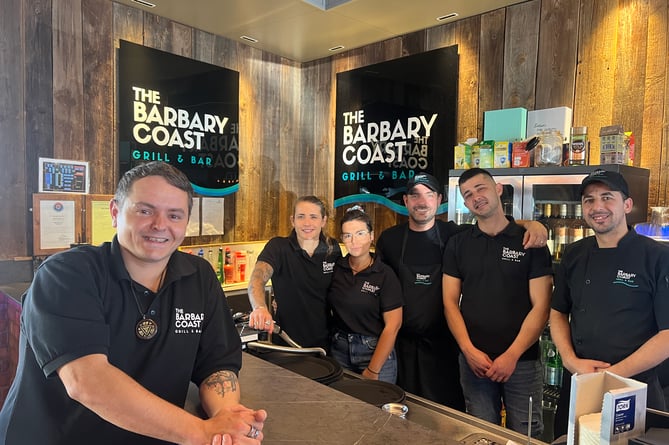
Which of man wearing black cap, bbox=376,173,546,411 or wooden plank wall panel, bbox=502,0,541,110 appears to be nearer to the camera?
man wearing black cap, bbox=376,173,546,411

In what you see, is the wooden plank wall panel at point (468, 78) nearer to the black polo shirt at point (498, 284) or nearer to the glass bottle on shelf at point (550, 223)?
the glass bottle on shelf at point (550, 223)

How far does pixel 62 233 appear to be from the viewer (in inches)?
132

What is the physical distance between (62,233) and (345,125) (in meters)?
2.53

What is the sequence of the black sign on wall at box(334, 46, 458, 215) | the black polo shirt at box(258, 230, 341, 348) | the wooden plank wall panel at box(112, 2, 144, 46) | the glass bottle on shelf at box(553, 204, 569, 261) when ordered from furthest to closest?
1. the black sign on wall at box(334, 46, 458, 215)
2. the wooden plank wall panel at box(112, 2, 144, 46)
3. the glass bottle on shelf at box(553, 204, 569, 261)
4. the black polo shirt at box(258, 230, 341, 348)

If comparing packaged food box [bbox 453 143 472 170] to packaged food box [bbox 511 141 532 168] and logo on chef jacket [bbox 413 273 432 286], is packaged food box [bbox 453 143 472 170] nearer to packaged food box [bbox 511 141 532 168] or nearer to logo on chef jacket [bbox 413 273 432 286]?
packaged food box [bbox 511 141 532 168]

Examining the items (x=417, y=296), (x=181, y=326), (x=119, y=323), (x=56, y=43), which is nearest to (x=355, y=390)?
(x=181, y=326)

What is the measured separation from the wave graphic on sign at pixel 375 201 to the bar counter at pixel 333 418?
98.2 inches

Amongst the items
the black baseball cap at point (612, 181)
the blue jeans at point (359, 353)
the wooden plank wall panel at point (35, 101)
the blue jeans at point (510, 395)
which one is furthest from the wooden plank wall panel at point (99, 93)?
the black baseball cap at point (612, 181)

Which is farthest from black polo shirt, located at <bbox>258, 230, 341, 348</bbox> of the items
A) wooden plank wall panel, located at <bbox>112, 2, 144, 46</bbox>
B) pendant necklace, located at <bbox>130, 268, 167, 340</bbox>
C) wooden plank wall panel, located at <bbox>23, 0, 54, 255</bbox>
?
wooden plank wall panel, located at <bbox>112, 2, 144, 46</bbox>

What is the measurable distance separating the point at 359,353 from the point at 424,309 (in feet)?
1.40

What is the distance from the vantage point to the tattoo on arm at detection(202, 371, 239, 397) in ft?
4.31

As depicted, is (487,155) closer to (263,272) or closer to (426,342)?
(426,342)

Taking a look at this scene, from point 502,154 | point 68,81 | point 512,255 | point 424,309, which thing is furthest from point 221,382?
point 68,81

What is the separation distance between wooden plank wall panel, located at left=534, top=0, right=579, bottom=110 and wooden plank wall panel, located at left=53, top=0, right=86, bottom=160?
10.5 ft
